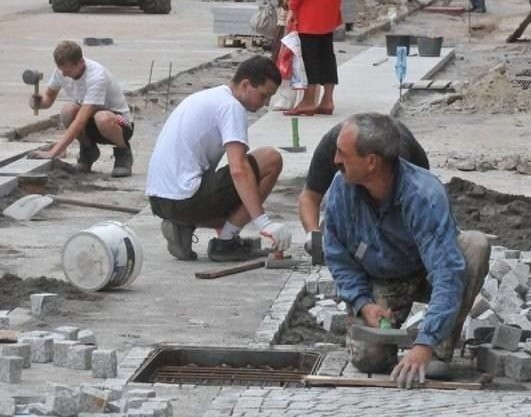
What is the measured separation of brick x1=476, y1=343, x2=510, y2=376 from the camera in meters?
7.80

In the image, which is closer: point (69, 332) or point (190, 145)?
point (69, 332)

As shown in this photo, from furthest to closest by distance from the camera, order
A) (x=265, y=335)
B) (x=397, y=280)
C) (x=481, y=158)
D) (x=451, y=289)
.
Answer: (x=481, y=158) → (x=265, y=335) → (x=397, y=280) → (x=451, y=289)

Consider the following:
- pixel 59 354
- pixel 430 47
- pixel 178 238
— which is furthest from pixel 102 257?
pixel 430 47

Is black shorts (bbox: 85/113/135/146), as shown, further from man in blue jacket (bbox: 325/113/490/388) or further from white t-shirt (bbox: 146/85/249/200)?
man in blue jacket (bbox: 325/113/490/388)

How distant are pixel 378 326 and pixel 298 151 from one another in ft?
25.6

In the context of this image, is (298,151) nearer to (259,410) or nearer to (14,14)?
(259,410)

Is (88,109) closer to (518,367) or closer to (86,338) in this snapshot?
(86,338)

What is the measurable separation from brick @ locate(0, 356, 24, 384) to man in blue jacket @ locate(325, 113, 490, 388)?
1.46 meters

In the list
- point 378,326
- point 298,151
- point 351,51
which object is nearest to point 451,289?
point 378,326

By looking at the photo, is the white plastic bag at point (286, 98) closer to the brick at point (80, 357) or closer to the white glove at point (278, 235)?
the white glove at point (278, 235)

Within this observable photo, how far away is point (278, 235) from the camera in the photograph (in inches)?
393

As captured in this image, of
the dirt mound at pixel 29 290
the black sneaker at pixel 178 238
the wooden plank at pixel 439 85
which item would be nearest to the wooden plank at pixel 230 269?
the black sneaker at pixel 178 238

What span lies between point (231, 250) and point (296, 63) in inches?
279

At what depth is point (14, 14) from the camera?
32812mm
